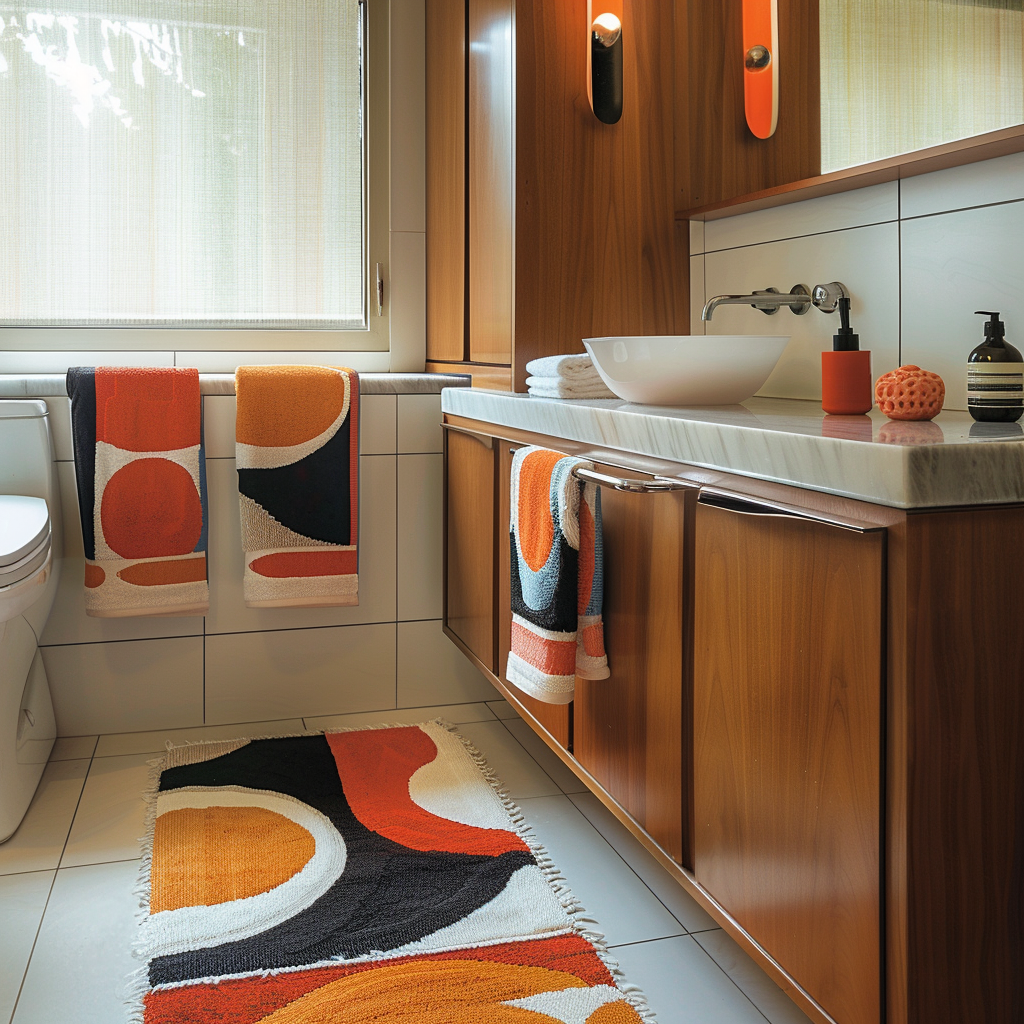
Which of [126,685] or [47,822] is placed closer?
[47,822]

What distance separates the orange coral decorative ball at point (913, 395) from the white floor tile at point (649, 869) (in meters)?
0.68

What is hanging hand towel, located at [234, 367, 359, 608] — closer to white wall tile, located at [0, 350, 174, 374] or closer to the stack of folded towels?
white wall tile, located at [0, 350, 174, 374]

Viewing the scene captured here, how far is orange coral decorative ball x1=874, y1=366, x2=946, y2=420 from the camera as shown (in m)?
1.04

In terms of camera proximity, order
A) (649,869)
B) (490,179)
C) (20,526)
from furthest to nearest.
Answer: (490,179) < (20,526) < (649,869)

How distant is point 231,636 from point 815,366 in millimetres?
1343

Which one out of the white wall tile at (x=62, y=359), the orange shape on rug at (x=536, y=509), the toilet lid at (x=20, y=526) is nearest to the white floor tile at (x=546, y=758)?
the orange shape on rug at (x=536, y=509)

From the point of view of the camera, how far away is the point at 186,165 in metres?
2.24

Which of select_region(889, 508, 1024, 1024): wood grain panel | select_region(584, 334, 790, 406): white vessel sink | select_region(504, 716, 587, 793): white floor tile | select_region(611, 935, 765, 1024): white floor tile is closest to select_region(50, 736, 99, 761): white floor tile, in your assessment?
select_region(504, 716, 587, 793): white floor tile

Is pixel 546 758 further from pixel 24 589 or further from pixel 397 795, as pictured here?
pixel 24 589

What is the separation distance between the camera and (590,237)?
184 centimetres

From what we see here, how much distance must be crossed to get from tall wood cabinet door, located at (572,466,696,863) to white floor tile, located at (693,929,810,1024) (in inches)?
8.9

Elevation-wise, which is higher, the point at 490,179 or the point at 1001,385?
the point at 490,179

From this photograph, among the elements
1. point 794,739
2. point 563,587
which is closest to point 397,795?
point 563,587

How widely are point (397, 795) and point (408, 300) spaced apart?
1186 mm
